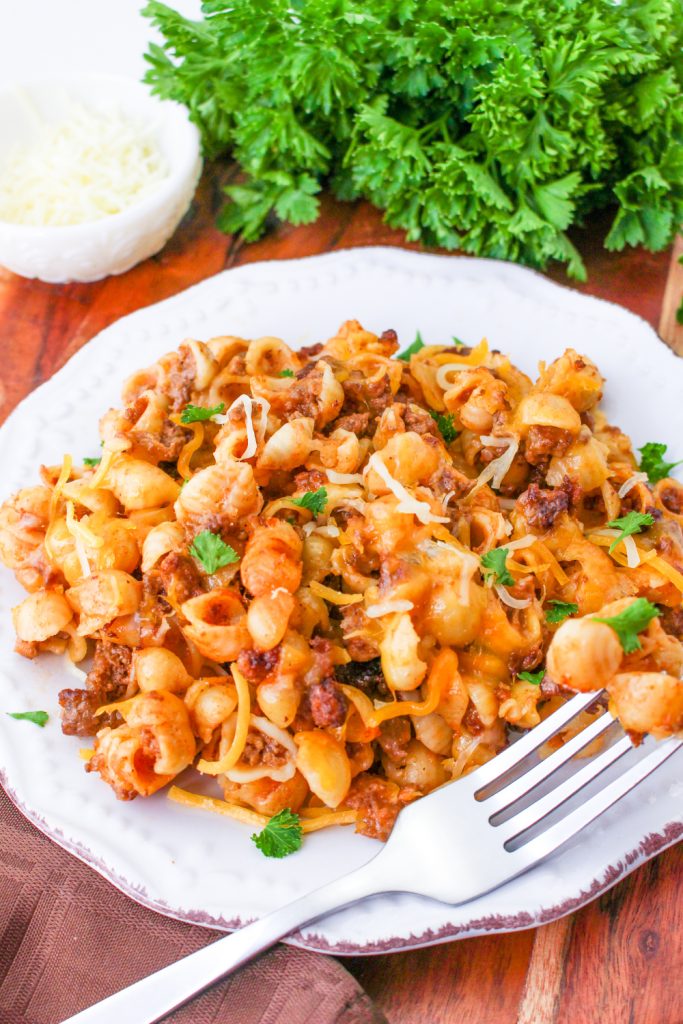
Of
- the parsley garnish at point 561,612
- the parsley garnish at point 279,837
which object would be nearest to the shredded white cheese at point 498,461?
the parsley garnish at point 561,612

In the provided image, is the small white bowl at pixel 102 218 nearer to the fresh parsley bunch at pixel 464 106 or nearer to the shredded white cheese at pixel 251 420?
the fresh parsley bunch at pixel 464 106

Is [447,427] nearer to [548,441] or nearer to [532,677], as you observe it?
[548,441]

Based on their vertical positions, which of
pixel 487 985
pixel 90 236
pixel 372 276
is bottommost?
pixel 487 985

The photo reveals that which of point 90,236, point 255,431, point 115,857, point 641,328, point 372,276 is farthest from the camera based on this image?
point 90,236

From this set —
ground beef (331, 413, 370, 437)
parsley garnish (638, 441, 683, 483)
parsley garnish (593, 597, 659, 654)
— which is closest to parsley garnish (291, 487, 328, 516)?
ground beef (331, 413, 370, 437)

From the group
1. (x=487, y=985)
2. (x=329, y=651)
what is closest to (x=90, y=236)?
A: (x=329, y=651)

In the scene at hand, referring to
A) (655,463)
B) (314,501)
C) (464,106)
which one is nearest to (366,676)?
(314,501)

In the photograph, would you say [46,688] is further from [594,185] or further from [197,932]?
[594,185]
